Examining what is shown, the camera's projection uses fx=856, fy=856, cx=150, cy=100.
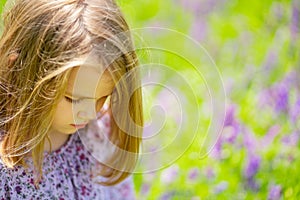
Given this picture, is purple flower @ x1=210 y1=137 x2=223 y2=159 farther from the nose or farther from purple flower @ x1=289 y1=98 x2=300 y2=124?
the nose

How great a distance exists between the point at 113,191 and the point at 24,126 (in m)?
0.56

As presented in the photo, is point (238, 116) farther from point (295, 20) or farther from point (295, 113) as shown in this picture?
point (295, 20)

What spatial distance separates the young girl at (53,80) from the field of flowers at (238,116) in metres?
0.13

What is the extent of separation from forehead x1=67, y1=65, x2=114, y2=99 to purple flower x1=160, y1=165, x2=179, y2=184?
2.79ft

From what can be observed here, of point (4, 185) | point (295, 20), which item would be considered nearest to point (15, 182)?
point (4, 185)

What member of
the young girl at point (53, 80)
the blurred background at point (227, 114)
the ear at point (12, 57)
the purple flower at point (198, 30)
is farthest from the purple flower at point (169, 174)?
the purple flower at point (198, 30)

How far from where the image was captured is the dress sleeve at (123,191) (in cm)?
260

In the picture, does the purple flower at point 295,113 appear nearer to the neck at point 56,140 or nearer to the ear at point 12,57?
the neck at point 56,140

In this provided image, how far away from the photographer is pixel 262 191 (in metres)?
2.62

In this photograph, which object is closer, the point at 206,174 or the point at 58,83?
the point at 58,83

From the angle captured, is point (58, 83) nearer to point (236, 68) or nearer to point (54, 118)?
point (54, 118)

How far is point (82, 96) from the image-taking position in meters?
2.03

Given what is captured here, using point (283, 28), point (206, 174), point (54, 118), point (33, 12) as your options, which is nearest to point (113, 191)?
point (206, 174)

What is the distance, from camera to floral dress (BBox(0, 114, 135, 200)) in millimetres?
2234
